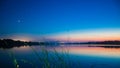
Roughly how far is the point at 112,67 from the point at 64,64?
30.6ft

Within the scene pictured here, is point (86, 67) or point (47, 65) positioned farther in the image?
point (86, 67)

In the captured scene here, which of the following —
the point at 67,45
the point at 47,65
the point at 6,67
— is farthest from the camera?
the point at 6,67

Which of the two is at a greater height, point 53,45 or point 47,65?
point 53,45

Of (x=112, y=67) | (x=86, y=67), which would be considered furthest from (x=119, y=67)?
(x=86, y=67)

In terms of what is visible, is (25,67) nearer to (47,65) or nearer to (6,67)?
(6,67)

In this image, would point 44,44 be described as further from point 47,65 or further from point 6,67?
point 6,67

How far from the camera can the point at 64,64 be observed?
5.36ft

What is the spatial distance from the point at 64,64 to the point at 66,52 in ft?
0.65

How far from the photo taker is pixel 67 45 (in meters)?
1.83

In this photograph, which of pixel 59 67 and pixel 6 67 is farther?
pixel 6 67

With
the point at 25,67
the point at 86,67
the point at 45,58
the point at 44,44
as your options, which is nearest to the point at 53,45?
the point at 44,44

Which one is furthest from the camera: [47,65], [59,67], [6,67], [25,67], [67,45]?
[6,67]

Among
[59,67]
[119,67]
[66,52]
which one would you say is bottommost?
[119,67]

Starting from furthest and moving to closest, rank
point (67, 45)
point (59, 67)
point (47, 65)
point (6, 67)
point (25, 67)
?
point (6, 67) < point (25, 67) < point (67, 45) < point (59, 67) < point (47, 65)
